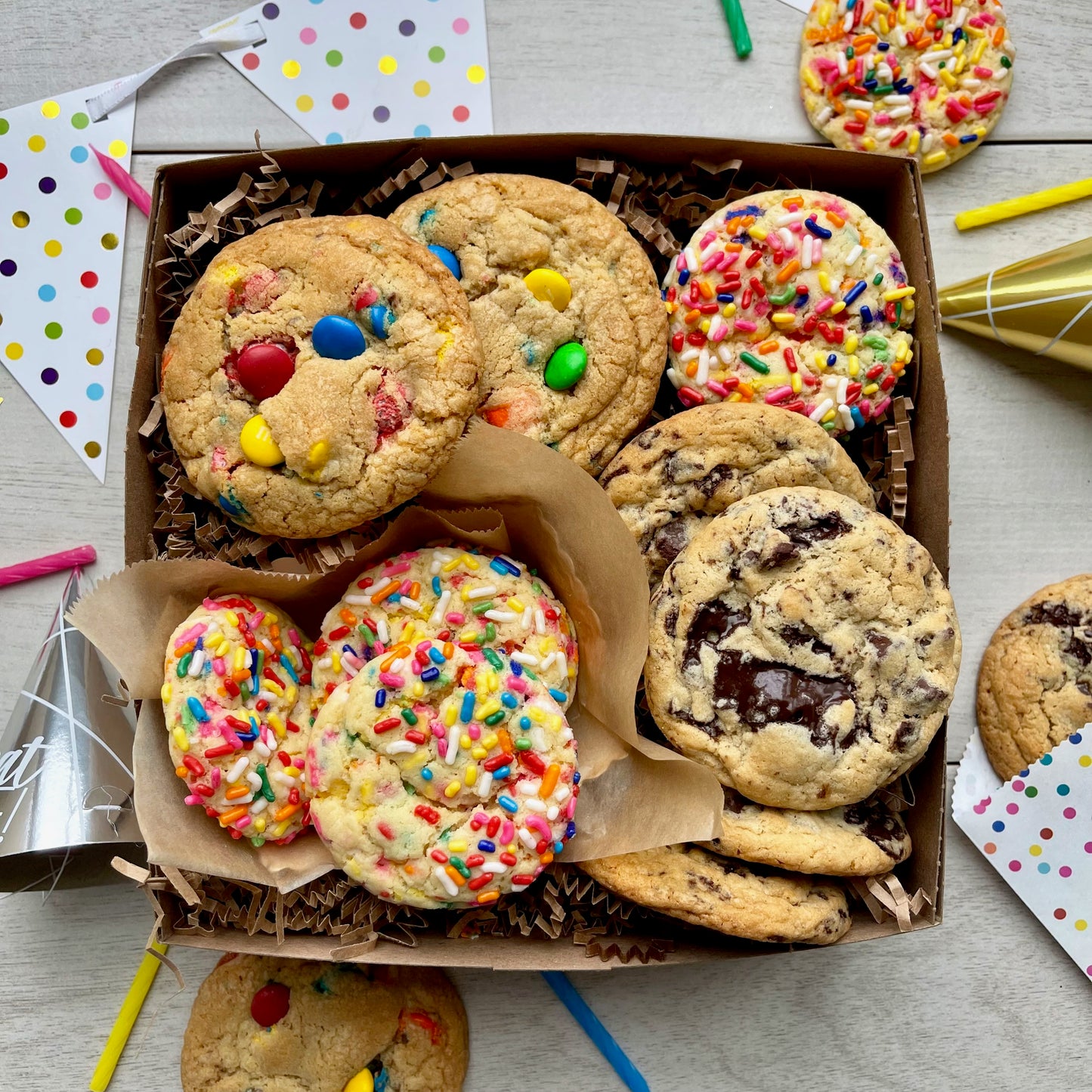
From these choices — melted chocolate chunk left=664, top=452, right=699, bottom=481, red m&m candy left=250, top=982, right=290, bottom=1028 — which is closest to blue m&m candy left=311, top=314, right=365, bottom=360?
melted chocolate chunk left=664, top=452, right=699, bottom=481

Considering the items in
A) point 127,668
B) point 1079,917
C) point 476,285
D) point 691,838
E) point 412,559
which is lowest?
point 1079,917

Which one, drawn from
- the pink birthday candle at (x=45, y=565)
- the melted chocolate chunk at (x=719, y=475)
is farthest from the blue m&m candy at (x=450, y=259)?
the pink birthday candle at (x=45, y=565)

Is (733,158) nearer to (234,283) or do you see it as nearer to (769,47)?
(769,47)

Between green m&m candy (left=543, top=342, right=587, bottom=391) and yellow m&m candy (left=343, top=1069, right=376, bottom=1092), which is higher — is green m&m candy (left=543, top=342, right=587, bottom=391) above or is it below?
above

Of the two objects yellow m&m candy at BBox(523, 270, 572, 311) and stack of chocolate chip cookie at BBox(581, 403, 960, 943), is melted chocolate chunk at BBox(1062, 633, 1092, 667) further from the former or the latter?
yellow m&m candy at BBox(523, 270, 572, 311)

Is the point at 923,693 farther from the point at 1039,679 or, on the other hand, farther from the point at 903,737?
the point at 1039,679

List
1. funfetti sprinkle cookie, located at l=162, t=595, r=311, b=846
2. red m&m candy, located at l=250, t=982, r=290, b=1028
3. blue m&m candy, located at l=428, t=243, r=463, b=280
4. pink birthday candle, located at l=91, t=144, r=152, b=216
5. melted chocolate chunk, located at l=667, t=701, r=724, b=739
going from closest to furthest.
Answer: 1. funfetti sprinkle cookie, located at l=162, t=595, r=311, b=846
2. melted chocolate chunk, located at l=667, t=701, r=724, b=739
3. blue m&m candy, located at l=428, t=243, r=463, b=280
4. red m&m candy, located at l=250, t=982, r=290, b=1028
5. pink birthday candle, located at l=91, t=144, r=152, b=216

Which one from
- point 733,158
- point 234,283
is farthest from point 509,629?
point 733,158
